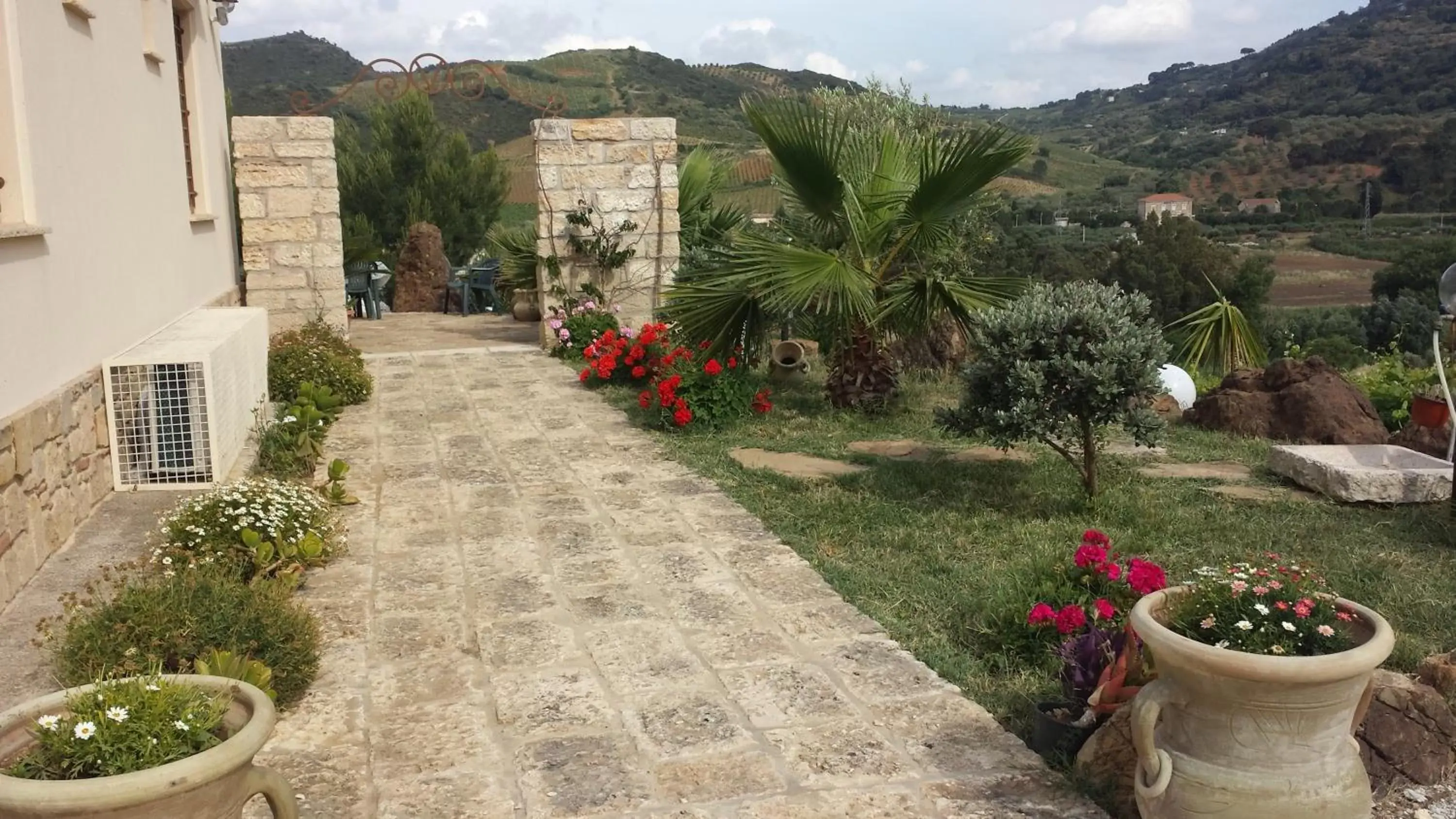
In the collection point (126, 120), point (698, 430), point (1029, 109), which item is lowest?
point (698, 430)

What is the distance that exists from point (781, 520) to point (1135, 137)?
1976 inches

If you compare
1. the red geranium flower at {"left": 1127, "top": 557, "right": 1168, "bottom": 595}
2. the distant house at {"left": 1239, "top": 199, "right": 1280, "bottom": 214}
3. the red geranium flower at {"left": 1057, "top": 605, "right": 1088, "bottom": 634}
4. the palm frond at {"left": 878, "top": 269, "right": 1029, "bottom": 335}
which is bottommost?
the red geranium flower at {"left": 1057, "top": 605, "right": 1088, "bottom": 634}

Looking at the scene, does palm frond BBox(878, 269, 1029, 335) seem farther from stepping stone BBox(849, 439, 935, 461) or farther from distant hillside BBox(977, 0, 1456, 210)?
distant hillside BBox(977, 0, 1456, 210)

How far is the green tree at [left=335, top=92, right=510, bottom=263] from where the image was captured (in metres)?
19.0

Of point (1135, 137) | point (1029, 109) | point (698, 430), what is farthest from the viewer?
point (1029, 109)

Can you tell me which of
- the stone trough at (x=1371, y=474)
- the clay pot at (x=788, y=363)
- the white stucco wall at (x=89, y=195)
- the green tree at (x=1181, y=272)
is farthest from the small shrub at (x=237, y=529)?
the green tree at (x=1181, y=272)

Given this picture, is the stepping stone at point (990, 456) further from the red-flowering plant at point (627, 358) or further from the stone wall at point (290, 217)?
the stone wall at point (290, 217)

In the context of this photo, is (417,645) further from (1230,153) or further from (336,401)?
(1230,153)

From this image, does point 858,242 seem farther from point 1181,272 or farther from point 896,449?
point 1181,272

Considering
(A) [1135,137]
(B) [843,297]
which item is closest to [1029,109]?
(A) [1135,137]

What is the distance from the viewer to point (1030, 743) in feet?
10.1

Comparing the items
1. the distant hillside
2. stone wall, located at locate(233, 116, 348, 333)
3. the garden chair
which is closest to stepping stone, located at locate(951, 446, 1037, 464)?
stone wall, located at locate(233, 116, 348, 333)

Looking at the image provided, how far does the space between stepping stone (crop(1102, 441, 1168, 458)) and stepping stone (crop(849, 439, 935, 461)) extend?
1.03m

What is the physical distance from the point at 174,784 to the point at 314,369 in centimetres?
647
